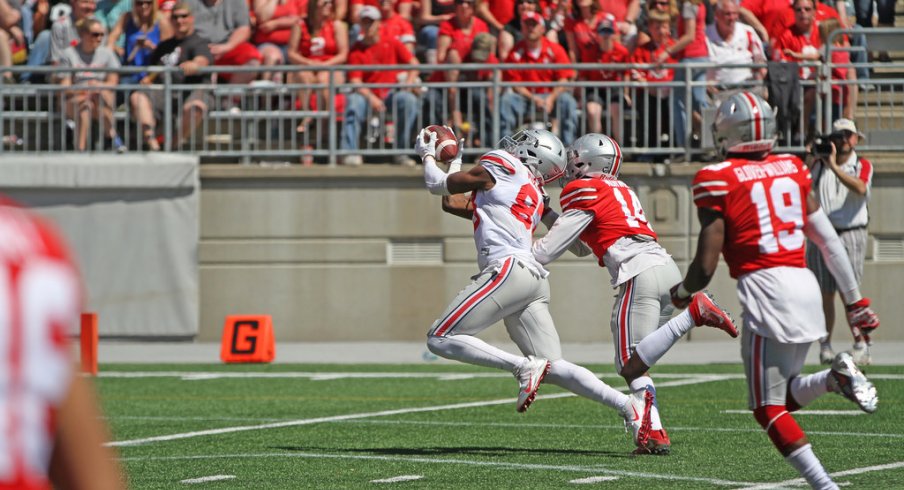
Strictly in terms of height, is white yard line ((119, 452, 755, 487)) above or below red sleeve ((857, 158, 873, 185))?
below

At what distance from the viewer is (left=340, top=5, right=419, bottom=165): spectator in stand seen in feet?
55.3

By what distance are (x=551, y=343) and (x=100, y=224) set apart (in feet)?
32.3

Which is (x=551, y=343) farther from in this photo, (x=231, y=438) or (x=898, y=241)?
(x=898, y=241)

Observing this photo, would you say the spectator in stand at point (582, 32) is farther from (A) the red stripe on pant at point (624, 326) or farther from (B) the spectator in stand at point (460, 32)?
(A) the red stripe on pant at point (624, 326)

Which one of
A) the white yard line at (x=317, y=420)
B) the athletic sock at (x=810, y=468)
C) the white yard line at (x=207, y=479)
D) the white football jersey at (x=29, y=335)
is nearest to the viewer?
the white football jersey at (x=29, y=335)

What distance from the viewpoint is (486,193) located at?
891 cm

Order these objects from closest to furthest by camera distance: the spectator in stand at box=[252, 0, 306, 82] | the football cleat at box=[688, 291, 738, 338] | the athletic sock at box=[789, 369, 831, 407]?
1. the athletic sock at box=[789, 369, 831, 407]
2. the football cleat at box=[688, 291, 738, 338]
3. the spectator in stand at box=[252, 0, 306, 82]

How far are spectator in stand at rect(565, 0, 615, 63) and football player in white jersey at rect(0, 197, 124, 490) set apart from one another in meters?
15.2

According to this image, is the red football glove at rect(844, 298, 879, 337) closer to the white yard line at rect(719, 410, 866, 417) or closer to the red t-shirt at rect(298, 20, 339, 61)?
the white yard line at rect(719, 410, 866, 417)

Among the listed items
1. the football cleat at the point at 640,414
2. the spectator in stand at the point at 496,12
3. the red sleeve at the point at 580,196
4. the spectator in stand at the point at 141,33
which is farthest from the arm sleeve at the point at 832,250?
the spectator in stand at the point at 141,33

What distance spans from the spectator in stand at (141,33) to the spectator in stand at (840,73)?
23.8ft

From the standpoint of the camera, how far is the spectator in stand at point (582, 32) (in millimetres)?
17359

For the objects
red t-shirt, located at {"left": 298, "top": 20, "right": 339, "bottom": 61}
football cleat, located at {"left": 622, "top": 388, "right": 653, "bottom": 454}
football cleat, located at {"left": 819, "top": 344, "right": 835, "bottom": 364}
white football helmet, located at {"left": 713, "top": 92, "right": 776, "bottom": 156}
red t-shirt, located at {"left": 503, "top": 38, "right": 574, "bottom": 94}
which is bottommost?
football cleat, located at {"left": 819, "top": 344, "right": 835, "bottom": 364}

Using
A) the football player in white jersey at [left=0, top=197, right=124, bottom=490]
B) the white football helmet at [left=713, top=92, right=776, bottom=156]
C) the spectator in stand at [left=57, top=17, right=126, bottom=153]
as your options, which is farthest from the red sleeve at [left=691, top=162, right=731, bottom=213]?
the spectator in stand at [left=57, top=17, right=126, bottom=153]
